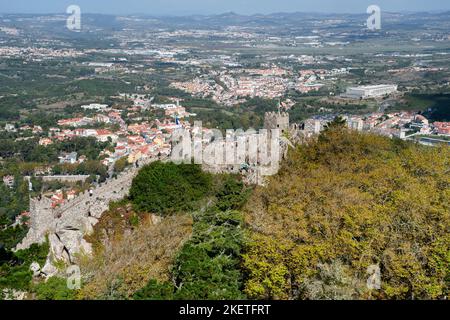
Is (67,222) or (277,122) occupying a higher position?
(277,122)

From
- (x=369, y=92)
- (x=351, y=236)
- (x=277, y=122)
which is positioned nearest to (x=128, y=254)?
(x=351, y=236)

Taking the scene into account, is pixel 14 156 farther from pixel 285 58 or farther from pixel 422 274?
pixel 285 58

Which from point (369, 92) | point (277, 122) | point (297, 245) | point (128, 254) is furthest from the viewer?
point (369, 92)

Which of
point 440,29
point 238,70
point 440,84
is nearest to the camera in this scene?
point 440,84

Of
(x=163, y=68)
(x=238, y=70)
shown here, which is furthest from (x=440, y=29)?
(x=163, y=68)

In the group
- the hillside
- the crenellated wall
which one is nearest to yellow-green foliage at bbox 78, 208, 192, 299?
the hillside

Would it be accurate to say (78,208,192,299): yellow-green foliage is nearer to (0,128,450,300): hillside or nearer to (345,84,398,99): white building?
(0,128,450,300): hillside

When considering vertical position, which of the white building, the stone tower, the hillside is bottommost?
the white building

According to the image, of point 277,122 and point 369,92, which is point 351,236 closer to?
point 277,122
